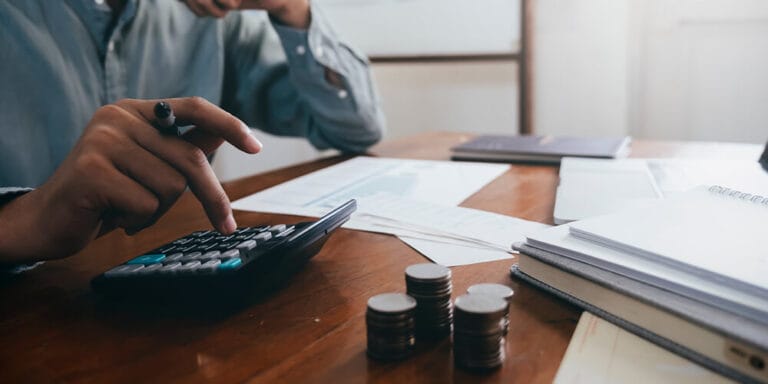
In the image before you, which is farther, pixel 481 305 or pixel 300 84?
pixel 300 84

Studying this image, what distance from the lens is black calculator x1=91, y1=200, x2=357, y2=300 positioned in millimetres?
410

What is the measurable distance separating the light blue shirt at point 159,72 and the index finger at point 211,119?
1.45ft

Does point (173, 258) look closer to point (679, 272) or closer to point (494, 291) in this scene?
point (494, 291)

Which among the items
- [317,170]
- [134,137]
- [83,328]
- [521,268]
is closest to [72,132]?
[317,170]

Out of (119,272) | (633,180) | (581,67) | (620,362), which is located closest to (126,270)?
(119,272)

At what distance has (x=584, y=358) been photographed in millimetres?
335

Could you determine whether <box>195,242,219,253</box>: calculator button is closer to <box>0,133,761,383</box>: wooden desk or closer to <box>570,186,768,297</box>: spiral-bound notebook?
<box>0,133,761,383</box>: wooden desk

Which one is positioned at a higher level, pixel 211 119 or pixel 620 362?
pixel 211 119

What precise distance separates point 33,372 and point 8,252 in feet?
0.61

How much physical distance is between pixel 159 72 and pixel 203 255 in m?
0.68

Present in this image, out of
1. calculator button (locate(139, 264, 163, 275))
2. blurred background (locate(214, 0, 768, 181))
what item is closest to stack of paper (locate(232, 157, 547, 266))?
→ calculator button (locate(139, 264, 163, 275))

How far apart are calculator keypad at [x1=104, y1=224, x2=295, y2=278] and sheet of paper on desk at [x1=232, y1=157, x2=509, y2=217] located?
19 cm

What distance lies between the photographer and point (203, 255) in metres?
0.44

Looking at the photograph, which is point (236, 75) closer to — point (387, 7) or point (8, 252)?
point (8, 252)
